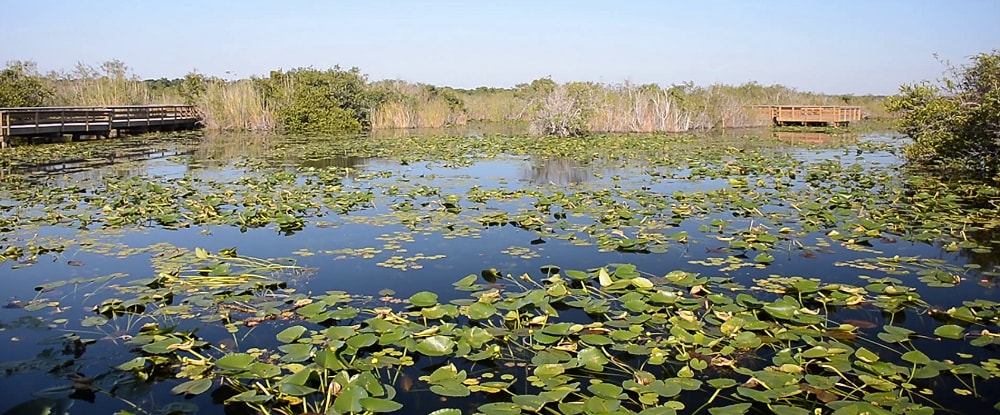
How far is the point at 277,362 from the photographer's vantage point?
10.1ft

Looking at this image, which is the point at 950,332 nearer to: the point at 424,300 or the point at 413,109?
the point at 424,300

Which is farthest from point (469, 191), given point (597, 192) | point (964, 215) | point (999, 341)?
point (999, 341)

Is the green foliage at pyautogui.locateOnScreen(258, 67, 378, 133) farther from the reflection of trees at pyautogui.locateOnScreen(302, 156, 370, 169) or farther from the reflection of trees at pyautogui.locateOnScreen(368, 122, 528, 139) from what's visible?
the reflection of trees at pyautogui.locateOnScreen(302, 156, 370, 169)

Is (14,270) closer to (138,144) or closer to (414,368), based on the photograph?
(414,368)

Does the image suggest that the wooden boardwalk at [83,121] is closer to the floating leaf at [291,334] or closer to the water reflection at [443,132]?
the water reflection at [443,132]

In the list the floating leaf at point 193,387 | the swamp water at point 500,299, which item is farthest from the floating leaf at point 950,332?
the floating leaf at point 193,387

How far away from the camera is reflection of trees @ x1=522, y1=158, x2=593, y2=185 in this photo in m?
9.89

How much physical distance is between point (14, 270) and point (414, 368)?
11.5 feet

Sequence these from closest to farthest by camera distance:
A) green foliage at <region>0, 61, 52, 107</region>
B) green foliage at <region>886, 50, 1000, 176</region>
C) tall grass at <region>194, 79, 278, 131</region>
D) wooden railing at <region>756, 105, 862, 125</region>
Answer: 1. green foliage at <region>886, 50, 1000, 176</region>
2. green foliage at <region>0, 61, 52, 107</region>
3. tall grass at <region>194, 79, 278, 131</region>
4. wooden railing at <region>756, 105, 862, 125</region>

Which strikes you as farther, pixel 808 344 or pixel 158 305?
pixel 158 305

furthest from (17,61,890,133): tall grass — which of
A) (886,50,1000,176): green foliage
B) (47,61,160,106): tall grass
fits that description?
(886,50,1000,176): green foliage

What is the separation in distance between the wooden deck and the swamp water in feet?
70.2

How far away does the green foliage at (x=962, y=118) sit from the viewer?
9680 millimetres

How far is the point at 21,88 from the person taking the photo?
66.8 ft
